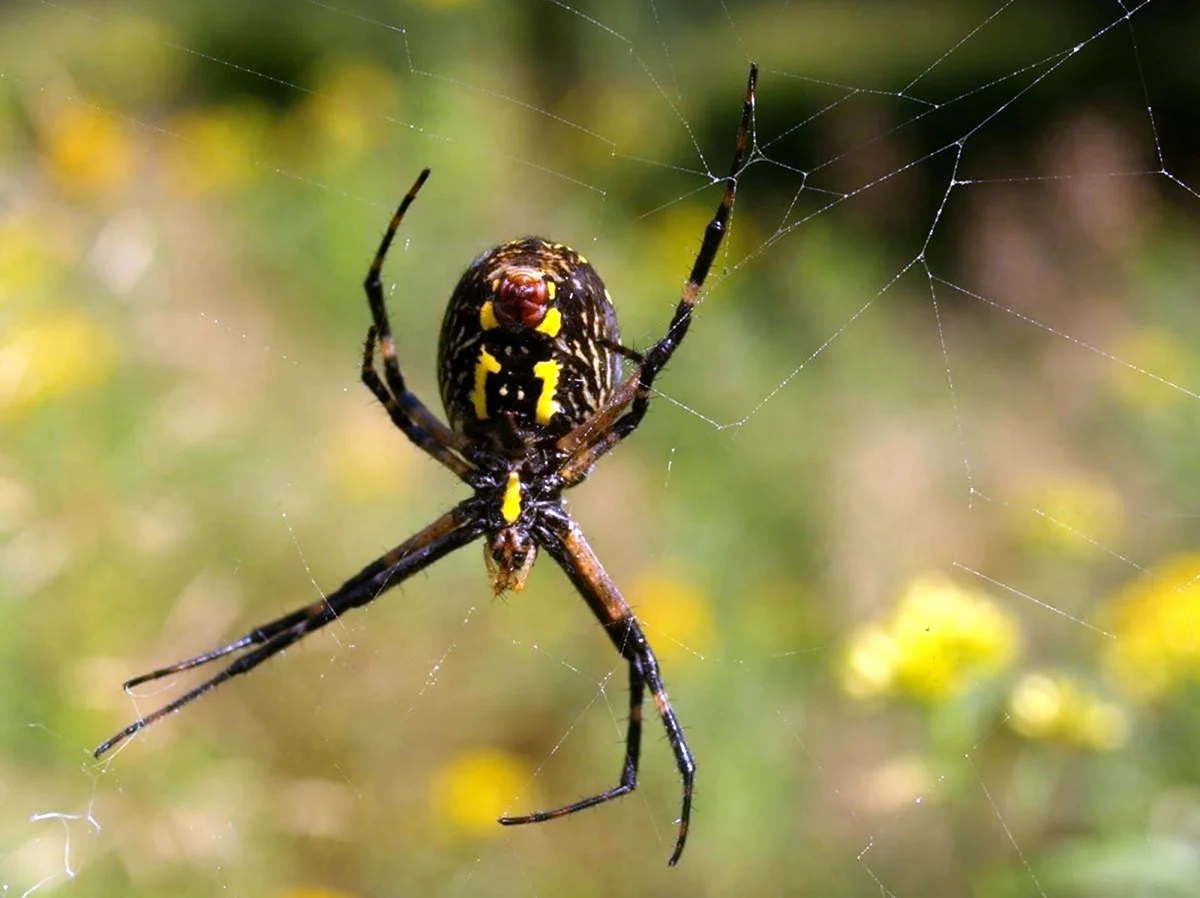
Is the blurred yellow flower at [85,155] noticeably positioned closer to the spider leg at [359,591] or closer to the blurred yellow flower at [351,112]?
the blurred yellow flower at [351,112]

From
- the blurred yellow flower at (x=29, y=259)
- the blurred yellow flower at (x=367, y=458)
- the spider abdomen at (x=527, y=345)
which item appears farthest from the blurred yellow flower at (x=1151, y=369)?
the blurred yellow flower at (x=29, y=259)

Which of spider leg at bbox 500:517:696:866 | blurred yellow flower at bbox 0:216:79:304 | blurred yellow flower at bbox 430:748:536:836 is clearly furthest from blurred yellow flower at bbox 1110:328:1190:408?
blurred yellow flower at bbox 0:216:79:304

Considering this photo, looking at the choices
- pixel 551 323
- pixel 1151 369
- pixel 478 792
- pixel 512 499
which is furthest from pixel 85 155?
pixel 1151 369

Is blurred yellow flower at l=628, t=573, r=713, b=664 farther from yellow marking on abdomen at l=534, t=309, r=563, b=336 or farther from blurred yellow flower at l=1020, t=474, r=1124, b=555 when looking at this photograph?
yellow marking on abdomen at l=534, t=309, r=563, b=336

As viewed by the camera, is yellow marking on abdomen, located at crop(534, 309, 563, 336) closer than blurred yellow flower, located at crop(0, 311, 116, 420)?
Yes

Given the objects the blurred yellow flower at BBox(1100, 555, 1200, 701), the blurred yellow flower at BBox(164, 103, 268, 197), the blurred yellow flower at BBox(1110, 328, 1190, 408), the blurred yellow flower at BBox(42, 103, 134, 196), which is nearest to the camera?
the blurred yellow flower at BBox(1100, 555, 1200, 701)

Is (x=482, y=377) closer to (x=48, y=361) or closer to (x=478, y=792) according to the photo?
(x=478, y=792)
